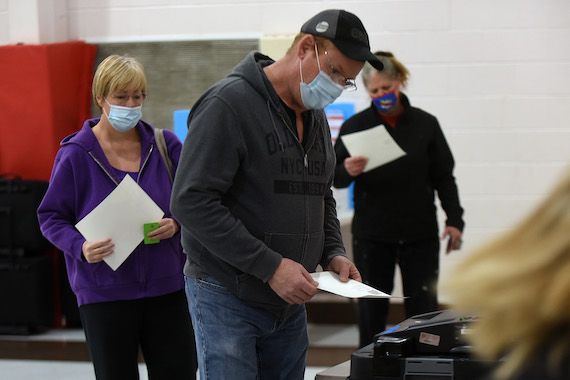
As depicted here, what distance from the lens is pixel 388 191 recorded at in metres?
4.06

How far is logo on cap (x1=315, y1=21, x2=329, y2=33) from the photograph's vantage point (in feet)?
7.34

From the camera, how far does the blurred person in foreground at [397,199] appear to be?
4.04 meters

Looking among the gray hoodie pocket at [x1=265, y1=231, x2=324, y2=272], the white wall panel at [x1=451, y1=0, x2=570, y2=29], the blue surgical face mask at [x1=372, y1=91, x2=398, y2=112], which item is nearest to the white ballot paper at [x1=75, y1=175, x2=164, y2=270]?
the gray hoodie pocket at [x1=265, y1=231, x2=324, y2=272]

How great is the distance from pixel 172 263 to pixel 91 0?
10.2 ft

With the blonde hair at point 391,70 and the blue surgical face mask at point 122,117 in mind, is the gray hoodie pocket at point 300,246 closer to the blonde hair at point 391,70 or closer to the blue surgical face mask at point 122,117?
the blue surgical face mask at point 122,117

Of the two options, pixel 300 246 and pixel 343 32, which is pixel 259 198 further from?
pixel 343 32

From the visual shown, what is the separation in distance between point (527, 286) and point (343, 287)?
1.33 metres

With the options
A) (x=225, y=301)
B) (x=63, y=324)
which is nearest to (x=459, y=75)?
(x=63, y=324)

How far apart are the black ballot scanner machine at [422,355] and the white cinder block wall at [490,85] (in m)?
2.94

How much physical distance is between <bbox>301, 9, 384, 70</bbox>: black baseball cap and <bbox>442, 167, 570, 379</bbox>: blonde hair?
129 cm

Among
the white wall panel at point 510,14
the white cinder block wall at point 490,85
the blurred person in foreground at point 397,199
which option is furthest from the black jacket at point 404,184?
the white wall panel at point 510,14

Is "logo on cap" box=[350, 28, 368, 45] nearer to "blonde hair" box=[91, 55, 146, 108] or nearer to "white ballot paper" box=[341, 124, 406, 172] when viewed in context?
"blonde hair" box=[91, 55, 146, 108]

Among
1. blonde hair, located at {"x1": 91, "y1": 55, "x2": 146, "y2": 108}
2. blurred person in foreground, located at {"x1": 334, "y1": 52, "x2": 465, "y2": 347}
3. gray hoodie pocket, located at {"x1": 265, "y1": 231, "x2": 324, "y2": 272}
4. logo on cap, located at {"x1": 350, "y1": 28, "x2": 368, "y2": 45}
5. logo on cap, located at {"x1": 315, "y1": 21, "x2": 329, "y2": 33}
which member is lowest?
blurred person in foreground, located at {"x1": 334, "y1": 52, "x2": 465, "y2": 347}

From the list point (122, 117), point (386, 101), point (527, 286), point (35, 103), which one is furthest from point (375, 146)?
point (527, 286)
